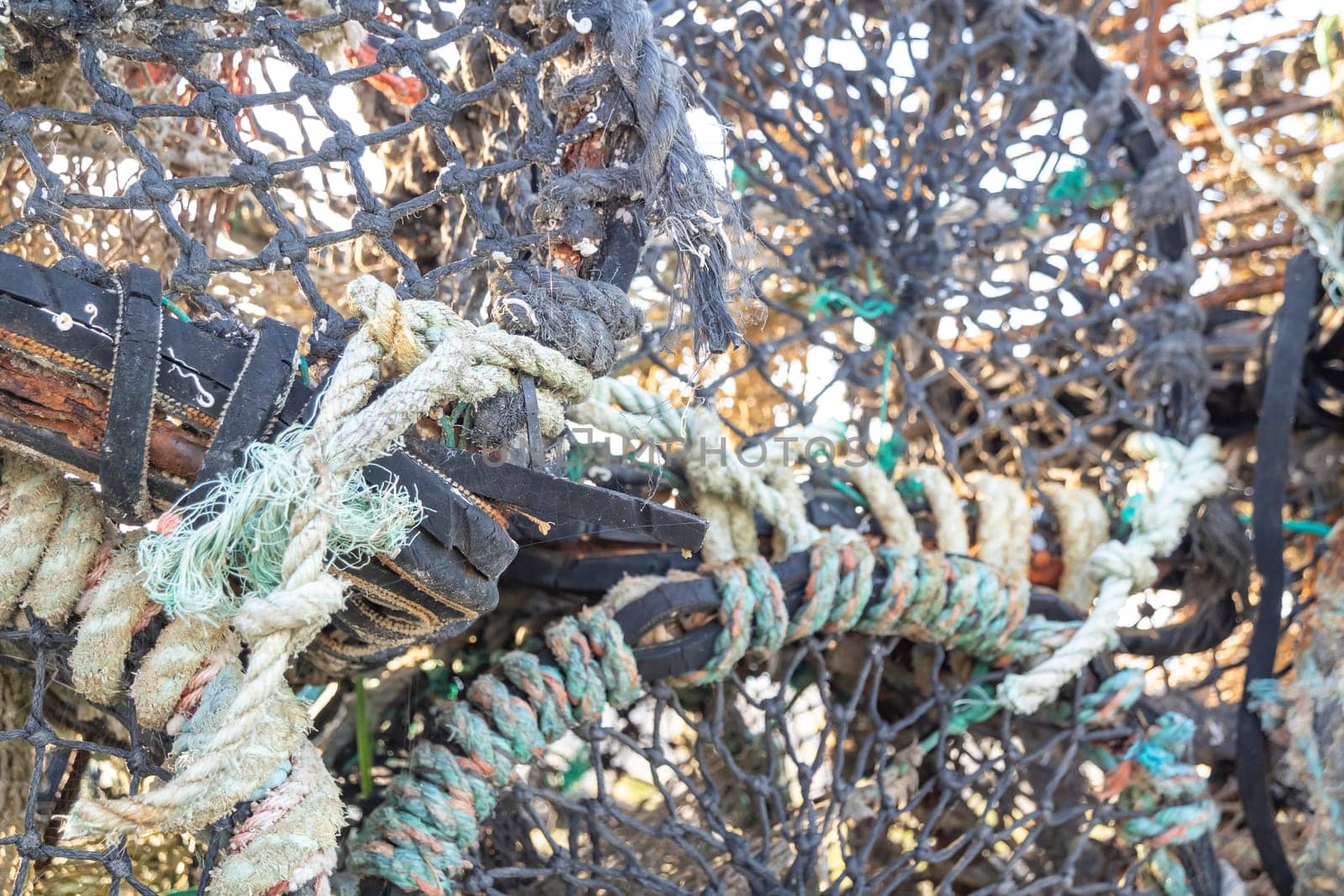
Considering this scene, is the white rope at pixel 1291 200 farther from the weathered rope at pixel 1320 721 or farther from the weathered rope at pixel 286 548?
the weathered rope at pixel 286 548

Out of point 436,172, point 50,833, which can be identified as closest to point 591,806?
point 50,833

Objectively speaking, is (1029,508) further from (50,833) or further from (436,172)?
(50,833)

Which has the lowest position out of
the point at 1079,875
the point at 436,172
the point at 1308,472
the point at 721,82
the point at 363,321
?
the point at 1079,875

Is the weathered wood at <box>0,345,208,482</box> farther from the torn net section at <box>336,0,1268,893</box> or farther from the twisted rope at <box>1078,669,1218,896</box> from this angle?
the twisted rope at <box>1078,669,1218,896</box>

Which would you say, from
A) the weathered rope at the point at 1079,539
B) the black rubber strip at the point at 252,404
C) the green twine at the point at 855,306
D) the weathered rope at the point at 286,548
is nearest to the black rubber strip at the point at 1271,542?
the weathered rope at the point at 1079,539

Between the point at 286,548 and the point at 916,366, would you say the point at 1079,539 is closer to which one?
Answer: the point at 916,366

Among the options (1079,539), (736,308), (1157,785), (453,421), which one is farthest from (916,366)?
(453,421)

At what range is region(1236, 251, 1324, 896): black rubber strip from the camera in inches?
44.8

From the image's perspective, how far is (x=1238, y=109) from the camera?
157 centimetres

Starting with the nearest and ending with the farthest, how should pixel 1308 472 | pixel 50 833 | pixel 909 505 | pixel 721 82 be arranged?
pixel 50 833 → pixel 909 505 → pixel 721 82 → pixel 1308 472

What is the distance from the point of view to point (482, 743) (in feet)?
2.59

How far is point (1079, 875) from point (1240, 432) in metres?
0.67

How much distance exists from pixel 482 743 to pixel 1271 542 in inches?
33.3

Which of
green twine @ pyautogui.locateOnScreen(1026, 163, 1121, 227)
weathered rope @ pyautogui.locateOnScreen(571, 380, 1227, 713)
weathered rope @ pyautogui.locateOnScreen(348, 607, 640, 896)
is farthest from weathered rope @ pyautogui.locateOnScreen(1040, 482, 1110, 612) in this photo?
weathered rope @ pyautogui.locateOnScreen(348, 607, 640, 896)
